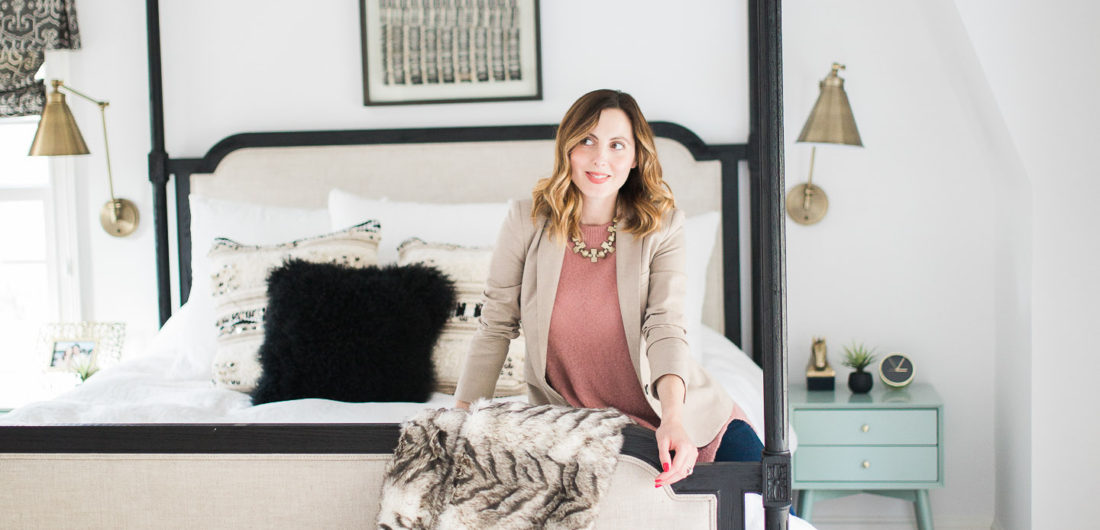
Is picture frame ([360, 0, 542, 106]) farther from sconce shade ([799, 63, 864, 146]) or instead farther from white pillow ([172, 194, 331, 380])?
sconce shade ([799, 63, 864, 146])

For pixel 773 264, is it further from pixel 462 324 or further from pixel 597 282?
pixel 462 324

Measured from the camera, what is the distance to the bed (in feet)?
3.91

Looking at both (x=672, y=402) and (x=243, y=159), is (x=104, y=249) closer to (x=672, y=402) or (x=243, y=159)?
(x=243, y=159)

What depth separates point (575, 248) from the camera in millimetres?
1432

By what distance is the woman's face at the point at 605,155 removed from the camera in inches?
53.7

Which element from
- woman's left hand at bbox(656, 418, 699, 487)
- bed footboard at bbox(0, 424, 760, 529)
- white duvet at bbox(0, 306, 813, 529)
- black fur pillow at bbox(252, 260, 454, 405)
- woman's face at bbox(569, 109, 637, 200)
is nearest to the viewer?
woman's left hand at bbox(656, 418, 699, 487)

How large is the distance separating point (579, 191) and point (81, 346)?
212 centimetres

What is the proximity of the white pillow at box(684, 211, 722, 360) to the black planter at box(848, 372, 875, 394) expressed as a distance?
0.50 meters

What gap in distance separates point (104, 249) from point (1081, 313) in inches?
121

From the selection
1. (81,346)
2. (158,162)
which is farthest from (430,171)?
(81,346)

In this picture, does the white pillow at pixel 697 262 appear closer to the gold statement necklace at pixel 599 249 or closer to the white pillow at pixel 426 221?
the white pillow at pixel 426 221

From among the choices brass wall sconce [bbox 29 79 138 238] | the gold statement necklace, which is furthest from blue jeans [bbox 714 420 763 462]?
brass wall sconce [bbox 29 79 138 238]

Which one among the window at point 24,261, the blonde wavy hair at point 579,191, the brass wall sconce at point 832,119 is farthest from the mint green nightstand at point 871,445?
the window at point 24,261

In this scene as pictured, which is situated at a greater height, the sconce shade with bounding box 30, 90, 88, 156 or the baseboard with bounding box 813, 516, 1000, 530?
the sconce shade with bounding box 30, 90, 88, 156
